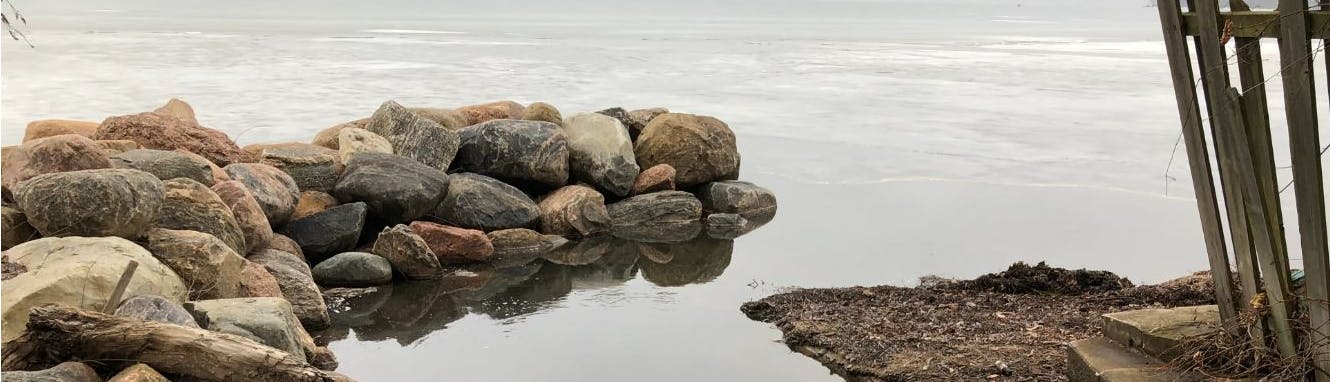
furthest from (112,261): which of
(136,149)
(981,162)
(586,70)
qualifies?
(586,70)

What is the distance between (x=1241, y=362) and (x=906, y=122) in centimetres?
1365

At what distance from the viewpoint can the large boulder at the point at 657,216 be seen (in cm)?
1226

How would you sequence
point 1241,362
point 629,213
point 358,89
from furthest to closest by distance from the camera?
1. point 358,89
2. point 629,213
3. point 1241,362

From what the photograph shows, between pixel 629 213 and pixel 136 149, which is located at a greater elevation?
pixel 136 149

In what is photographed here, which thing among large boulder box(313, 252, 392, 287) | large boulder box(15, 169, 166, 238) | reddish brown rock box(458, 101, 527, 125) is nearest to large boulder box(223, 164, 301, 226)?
large boulder box(313, 252, 392, 287)

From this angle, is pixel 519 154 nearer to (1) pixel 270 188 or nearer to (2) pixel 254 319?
(1) pixel 270 188

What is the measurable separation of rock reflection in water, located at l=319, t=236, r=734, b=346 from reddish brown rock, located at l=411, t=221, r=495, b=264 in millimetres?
144

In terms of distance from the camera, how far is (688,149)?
1359 cm

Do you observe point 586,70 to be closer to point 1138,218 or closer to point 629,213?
point 629,213

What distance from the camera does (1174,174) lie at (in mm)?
14570

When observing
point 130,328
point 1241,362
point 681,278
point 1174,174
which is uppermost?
point 130,328

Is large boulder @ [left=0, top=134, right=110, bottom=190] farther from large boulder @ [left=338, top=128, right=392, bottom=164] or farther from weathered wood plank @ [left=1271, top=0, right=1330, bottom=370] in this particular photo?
weathered wood plank @ [left=1271, top=0, right=1330, bottom=370]

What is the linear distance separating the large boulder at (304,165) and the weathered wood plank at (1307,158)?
28.2 feet

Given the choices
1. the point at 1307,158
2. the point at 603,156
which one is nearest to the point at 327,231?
the point at 603,156
